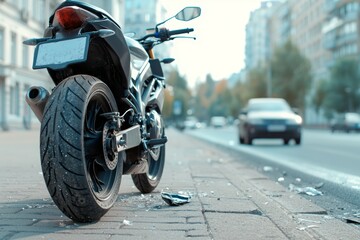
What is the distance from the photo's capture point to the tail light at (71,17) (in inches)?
137

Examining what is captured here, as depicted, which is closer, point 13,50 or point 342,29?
point 13,50

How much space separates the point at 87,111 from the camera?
11.9 ft

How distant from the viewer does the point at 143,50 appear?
16.0 feet

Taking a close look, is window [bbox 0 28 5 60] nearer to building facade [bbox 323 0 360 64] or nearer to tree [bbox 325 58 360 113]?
tree [bbox 325 58 360 113]

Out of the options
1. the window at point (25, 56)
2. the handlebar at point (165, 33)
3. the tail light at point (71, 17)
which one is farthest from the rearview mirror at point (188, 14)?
the window at point (25, 56)

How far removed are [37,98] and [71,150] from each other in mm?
718

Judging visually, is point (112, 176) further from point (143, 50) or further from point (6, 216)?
point (143, 50)

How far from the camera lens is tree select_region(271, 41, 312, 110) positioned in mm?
69875

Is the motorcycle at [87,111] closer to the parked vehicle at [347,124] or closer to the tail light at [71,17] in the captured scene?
the tail light at [71,17]

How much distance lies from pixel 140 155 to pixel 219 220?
3.41 ft

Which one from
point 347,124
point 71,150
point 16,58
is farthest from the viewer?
point 347,124

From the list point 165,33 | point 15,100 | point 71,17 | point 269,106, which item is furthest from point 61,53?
point 15,100

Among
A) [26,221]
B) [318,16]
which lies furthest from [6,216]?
[318,16]

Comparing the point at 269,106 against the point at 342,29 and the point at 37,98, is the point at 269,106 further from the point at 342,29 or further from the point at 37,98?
the point at 342,29
